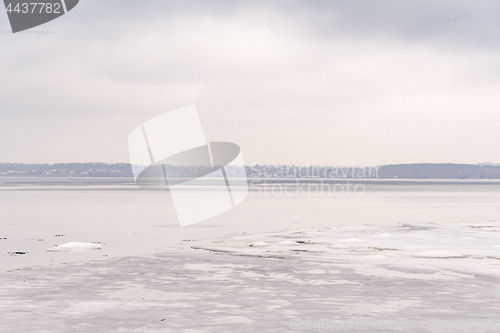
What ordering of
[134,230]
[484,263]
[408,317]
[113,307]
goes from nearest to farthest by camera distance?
[408,317], [113,307], [484,263], [134,230]

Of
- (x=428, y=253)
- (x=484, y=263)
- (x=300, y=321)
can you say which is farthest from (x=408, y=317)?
(x=428, y=253)

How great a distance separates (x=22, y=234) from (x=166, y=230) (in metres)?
6.32

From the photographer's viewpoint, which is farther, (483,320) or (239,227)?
(239,227)

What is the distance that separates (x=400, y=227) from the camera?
27812mm

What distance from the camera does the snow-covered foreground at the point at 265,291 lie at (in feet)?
28.8

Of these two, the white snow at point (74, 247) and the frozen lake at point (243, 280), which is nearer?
the frozen lake at point (243, 280)

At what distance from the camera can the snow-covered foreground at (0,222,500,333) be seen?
28.8 ft

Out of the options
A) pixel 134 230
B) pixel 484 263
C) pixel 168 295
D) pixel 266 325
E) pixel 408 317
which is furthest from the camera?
pixel 134 230

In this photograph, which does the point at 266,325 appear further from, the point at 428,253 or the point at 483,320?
the point at 428,253

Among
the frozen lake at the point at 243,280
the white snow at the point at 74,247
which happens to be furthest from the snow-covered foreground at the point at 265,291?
the white snow at the point at 74,247

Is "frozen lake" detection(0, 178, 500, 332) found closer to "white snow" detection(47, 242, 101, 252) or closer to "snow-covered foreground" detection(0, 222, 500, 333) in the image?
"snow-covered foreground" detection(0, 222, 500, 333)

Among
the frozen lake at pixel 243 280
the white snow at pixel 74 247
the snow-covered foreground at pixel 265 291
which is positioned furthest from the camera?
the white snow at pixel 74 247

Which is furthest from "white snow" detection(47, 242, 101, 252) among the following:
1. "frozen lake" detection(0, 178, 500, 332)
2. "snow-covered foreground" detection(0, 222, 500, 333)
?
"snow-covered foreground" detection(0, 222, 500, 333)

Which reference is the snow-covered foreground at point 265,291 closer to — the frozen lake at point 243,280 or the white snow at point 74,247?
the frozen lake at point 243,280
